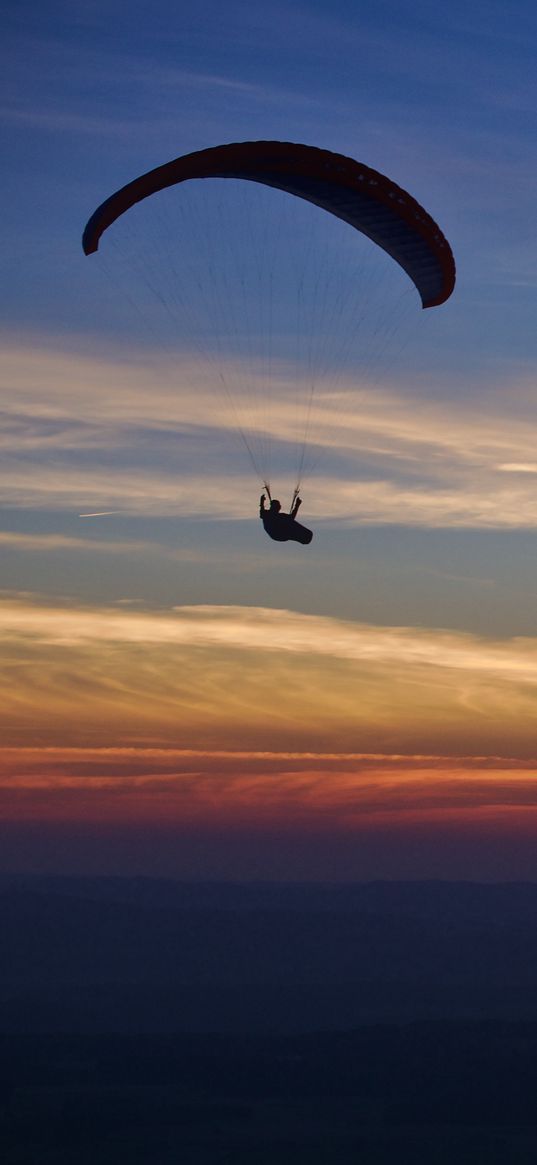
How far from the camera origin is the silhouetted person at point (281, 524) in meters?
48.7

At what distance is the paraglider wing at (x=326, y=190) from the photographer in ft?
151

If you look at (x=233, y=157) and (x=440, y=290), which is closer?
(x=233, y=157)

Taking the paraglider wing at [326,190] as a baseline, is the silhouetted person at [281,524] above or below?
below

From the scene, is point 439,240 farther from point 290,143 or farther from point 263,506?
point 263,506

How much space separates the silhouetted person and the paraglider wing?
10.1m

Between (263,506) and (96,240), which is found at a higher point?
(96,240)

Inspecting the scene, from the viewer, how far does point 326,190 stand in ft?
158

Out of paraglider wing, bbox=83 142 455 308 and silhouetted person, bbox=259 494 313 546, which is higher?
paraglider wing, bbox=83 142 455 308

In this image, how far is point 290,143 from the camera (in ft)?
153

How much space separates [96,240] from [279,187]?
7557 mm

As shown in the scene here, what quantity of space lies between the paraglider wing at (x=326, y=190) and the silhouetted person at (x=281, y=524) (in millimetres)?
10050

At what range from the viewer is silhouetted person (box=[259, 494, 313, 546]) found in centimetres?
4869

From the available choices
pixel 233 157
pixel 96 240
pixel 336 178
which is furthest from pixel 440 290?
pixel 96 240

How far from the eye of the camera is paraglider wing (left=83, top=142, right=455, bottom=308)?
4594 cm
